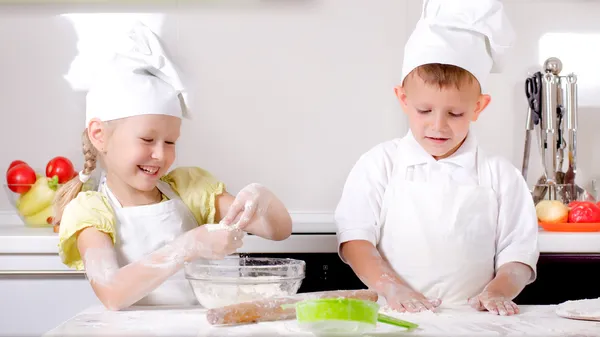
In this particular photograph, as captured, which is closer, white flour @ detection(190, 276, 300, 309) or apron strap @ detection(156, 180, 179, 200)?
white flour @ detection(190, 276, 300, 309)

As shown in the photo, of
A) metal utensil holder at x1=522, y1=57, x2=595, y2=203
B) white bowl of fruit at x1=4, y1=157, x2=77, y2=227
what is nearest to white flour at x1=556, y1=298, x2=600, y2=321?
metal utensil holder at x1=522, y1=57, x2=595, y2=203

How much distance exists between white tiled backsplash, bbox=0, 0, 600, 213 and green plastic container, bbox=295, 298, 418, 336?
4.48 feet

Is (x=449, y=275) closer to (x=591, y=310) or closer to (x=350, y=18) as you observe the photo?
(x=591, y=310)

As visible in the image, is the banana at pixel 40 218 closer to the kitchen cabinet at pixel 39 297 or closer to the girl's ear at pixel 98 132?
the kitchen cabinet at pixel 39 297

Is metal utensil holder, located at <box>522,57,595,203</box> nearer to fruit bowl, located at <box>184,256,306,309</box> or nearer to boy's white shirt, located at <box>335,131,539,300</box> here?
boy's white shirt, located at <box>335,131,539,300</box>

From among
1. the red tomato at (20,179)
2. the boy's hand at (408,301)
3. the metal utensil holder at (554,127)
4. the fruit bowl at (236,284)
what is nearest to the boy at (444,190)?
the boy's hand at (408,301)

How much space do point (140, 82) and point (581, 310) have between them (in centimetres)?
83

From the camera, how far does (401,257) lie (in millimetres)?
1581

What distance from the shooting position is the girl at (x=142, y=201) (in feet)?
4.38

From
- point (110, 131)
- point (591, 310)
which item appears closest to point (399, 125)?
point (110, 131)

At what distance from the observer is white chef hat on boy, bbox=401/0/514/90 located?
1520 mm

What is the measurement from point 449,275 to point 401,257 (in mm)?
96

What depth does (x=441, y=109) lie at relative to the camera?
149cm

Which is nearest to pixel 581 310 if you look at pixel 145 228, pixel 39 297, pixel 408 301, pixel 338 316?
pixel 408 301
